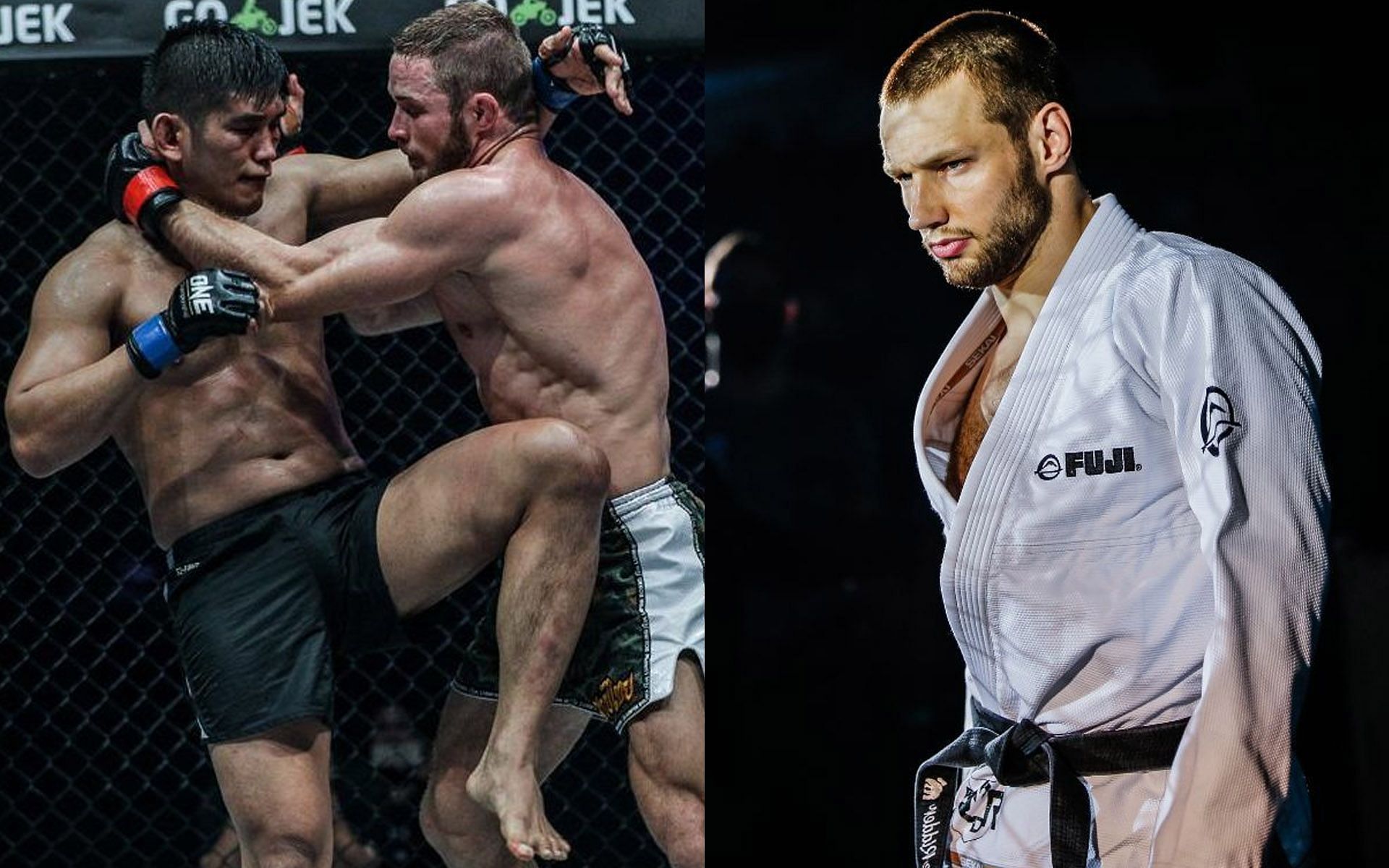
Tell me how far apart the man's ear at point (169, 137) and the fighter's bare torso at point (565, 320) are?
484 mm

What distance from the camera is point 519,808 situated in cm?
266

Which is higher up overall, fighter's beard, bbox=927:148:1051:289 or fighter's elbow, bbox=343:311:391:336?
fighter's beard, bbox=927:148:1051:289

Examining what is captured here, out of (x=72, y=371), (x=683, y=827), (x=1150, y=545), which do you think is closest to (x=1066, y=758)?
(x=1150, y=545)

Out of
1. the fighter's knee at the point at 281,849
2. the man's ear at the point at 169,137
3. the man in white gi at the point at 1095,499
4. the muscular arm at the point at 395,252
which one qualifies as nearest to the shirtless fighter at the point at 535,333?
the muscular arm at the point at 395,252

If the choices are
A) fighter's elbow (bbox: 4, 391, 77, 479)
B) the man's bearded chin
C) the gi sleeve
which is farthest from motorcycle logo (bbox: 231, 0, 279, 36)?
the gi sleeve

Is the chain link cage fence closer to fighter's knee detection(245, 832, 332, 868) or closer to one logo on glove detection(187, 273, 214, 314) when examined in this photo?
fighter's knee detection(245, 832, 332, 868)

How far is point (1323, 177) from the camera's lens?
8.67 ft

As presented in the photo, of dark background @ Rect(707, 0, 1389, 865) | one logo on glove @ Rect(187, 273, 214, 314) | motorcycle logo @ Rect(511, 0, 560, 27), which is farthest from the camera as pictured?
motorcycle logo @ Rect(511, 0, 560, 27)

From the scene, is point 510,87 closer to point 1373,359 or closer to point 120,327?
point 120,327

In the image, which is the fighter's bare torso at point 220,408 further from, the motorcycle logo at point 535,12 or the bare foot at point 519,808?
the bare foot at point 519,808

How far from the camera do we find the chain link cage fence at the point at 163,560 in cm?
279

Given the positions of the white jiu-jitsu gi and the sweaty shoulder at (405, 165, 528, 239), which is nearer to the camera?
the white jiu-jitsu gi

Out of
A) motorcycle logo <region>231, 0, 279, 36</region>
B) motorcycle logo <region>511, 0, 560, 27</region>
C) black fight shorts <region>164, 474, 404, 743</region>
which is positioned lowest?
black fight shorts <region>164, 474, 404, 743</region>

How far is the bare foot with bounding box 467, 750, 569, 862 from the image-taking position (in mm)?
2646
